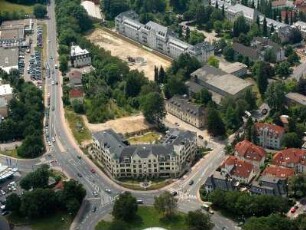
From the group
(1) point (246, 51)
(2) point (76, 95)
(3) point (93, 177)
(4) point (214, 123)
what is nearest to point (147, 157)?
(3) point (93, 177)

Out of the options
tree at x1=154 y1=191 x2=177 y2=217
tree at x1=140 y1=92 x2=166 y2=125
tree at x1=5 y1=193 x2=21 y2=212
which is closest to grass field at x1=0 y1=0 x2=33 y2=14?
tree at x1=140 y1=92 x2=166 y2=125

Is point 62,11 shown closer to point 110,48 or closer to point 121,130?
point 110,48

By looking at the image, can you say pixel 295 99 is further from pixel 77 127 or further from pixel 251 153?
pixel 77 127

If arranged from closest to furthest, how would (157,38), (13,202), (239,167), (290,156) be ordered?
(13,202) → (239,167) → (290,156) → (157,38)

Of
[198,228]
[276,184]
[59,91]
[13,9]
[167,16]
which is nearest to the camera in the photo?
[198,228]

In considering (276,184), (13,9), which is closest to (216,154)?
(276,184)

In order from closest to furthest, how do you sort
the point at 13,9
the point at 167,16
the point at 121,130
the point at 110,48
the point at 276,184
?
1. the point at 276,184
2. the point at 121,130
3. the point at 110,48
4. the point at 167,16
5. the point at 13,9

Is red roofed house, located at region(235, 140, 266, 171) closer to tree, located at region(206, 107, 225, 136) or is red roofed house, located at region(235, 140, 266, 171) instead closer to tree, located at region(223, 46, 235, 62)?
tree, located at region(206, 107, 225, 136)
